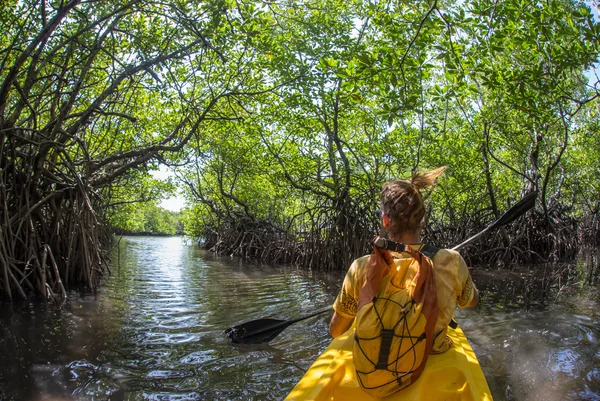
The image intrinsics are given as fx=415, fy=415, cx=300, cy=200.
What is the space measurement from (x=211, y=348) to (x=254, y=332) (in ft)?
1.21

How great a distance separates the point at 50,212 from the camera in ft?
18.3

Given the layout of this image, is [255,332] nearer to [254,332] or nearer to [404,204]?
[254,332]

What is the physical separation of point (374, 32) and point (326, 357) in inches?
351

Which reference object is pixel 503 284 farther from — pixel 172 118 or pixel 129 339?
pixel 172 118

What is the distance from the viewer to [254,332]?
3.49 meters

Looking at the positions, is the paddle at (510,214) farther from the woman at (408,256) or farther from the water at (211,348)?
the woman at (408,256)

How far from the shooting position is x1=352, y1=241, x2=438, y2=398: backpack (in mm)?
1521

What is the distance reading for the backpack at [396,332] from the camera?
4.99 ft

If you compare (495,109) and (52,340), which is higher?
(495,109)

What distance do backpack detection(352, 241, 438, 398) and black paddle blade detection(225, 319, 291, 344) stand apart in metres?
2.03

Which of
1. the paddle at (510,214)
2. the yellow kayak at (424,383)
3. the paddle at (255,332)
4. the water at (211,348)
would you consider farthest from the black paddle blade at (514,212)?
the yellow kayak at (424,383)

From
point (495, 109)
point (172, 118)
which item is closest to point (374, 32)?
point (495, 109)

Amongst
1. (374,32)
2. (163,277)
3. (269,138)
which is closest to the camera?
(163,277)

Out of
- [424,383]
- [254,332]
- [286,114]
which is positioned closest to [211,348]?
[254,332]
